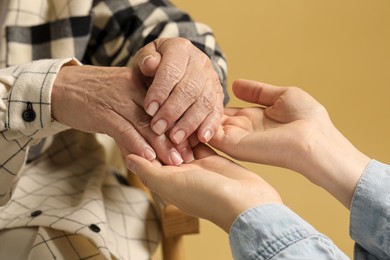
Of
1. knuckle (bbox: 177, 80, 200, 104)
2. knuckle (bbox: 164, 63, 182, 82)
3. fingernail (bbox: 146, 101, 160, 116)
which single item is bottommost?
fingernail (bbox: 146, 101, 160, 116)

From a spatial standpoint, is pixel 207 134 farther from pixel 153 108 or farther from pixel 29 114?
pixel 29 114

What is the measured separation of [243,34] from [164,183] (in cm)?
85

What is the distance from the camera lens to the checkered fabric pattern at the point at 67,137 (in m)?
0.76

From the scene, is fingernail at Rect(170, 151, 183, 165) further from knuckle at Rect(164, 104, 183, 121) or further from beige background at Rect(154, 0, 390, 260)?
beige background at Rect(154, 0, 390, 260)

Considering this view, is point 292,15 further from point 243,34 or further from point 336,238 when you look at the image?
point 336,238

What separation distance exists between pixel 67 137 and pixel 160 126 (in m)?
0.36

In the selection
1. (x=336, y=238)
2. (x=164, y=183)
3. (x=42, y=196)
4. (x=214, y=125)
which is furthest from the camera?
(x=336, y=238)

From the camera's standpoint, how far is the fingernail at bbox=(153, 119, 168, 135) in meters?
0.73

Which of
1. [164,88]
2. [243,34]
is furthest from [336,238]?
[164,88]

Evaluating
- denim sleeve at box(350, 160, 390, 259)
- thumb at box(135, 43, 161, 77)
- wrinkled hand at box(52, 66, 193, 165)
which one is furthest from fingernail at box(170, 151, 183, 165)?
denim sleeve at box(350, 160, 390, 259)

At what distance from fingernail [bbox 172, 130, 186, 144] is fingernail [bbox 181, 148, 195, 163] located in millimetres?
23

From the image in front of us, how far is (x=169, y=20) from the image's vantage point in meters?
1.00

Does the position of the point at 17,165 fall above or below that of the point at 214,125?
below

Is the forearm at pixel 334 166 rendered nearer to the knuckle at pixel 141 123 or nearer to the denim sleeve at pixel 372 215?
the denim sleeve at pixel 372 215
